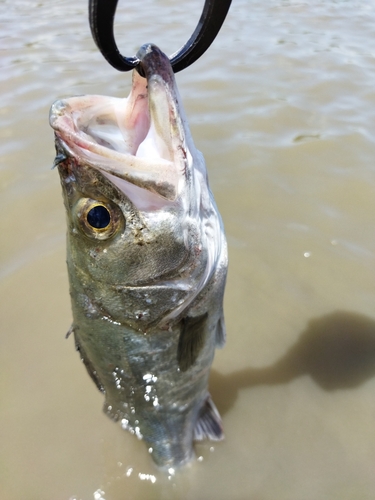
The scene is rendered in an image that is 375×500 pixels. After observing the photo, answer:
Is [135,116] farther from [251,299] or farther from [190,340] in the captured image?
[251,299]

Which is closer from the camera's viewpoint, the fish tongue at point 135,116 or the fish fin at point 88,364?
the fish tongue at point 135,116

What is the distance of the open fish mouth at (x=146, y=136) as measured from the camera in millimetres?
1463

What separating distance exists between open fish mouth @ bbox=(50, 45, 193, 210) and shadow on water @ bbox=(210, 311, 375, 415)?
1.75m

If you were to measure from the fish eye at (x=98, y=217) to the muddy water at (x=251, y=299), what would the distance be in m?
1.65

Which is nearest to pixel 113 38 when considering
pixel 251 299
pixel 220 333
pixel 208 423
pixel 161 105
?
pixel 161 105

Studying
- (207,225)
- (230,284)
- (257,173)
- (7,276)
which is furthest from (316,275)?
(7,276)

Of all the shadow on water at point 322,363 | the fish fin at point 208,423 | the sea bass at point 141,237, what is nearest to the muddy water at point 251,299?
the shadow on water at point 322,363

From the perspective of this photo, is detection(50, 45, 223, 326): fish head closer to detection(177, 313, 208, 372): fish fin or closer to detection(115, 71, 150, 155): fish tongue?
detection(115, 71, 150, 155): fish tongue

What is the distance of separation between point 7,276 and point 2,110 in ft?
8.96

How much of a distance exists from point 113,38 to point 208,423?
84.0 inches

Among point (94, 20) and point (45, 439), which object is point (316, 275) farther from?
point (94, 20)

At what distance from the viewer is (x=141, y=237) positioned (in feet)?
5.17

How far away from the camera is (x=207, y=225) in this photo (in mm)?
1764

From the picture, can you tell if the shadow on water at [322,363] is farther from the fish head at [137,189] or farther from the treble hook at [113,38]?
the treble hook at [113,38]
